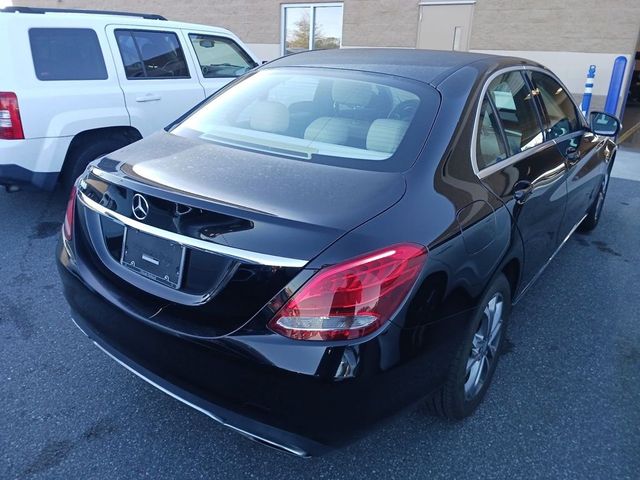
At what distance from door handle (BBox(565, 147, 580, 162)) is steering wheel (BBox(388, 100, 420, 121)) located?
4.76 ft

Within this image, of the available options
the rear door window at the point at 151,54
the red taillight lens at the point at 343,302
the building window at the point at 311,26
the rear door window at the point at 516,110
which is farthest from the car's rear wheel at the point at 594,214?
the building window at the point at 311,26

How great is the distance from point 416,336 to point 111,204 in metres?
1.27

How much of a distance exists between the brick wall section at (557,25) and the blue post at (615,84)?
0.51 meters

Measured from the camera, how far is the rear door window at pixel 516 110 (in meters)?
2.61

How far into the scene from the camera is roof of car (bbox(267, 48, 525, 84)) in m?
2.53

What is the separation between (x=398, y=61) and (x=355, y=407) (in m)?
1.85

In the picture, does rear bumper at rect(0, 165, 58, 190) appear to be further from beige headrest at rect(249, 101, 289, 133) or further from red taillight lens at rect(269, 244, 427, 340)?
red taillight lens at rect(269, 244, 427, 340)

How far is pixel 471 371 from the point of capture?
2.36 metres

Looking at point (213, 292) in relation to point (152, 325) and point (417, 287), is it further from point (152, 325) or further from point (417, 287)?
point (417, 287)

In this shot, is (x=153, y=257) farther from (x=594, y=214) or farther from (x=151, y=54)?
(x=594, y=214)

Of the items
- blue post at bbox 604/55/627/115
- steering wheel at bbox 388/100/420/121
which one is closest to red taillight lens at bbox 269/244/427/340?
steering wheel at bbox 388/100/420/121

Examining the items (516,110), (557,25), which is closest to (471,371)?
(516,110)

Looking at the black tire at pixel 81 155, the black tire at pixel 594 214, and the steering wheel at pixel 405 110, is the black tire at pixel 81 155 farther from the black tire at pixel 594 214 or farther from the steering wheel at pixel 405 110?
the black tire at pixel 594 214

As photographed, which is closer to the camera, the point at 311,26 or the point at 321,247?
the point at 321,247
